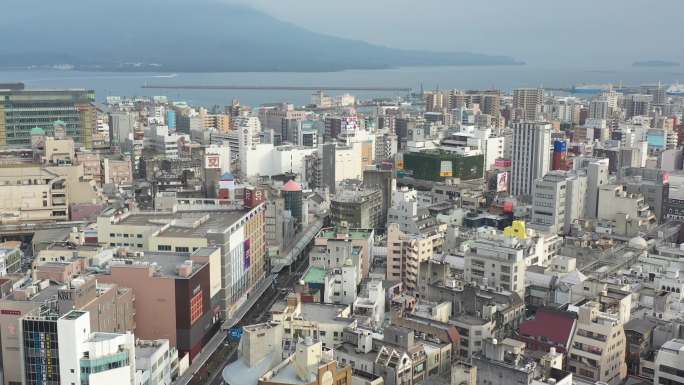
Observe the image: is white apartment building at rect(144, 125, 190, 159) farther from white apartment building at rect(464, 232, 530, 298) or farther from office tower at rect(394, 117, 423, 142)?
white apartment building at rect(464, 232, 530, 298)

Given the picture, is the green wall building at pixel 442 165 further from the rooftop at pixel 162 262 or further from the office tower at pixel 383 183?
the rooftop at pixel 162 262

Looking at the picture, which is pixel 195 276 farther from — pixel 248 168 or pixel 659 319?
pixel 248 168

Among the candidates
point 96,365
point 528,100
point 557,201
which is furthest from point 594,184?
point 528,100

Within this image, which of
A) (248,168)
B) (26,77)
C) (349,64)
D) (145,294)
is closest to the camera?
(145,294)

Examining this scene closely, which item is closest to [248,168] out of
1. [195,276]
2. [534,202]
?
[534,202]

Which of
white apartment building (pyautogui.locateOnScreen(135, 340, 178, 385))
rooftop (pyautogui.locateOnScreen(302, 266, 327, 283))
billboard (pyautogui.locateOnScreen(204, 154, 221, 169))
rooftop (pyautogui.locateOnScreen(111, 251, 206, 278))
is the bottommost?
white apartment building (pyautogui.locateOnScreen(135, 340, 178, 385))

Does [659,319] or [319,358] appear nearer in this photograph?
[319,358]

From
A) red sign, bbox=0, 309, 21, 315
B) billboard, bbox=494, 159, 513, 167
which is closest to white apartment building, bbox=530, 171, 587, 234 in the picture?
billboard, bbox=494, 159, 513, 167
